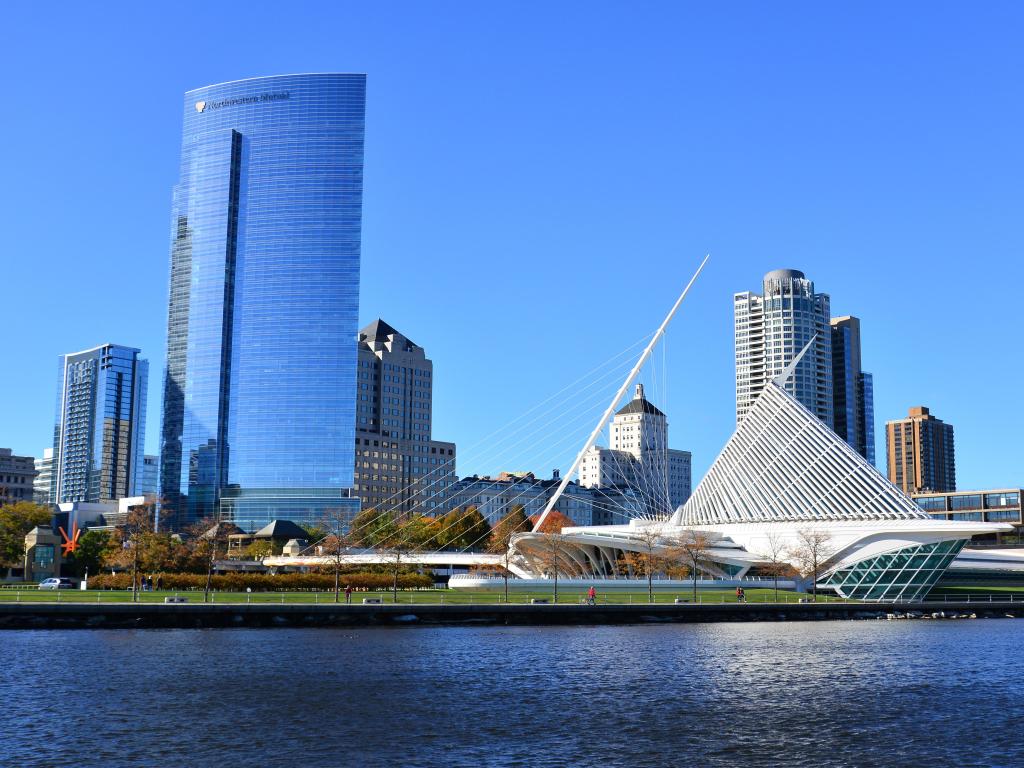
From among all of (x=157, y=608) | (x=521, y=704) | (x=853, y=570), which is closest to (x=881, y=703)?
(x=521, y=704)

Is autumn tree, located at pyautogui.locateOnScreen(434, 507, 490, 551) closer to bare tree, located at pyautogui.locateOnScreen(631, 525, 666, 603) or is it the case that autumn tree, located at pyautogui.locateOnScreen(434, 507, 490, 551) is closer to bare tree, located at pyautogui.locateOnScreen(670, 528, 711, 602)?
bare tree, located at pyautogui.locateOnScreen(631, 525, 666, 603)

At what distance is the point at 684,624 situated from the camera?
261 ft

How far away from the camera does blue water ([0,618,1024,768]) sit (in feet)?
103

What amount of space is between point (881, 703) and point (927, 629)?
135 ft

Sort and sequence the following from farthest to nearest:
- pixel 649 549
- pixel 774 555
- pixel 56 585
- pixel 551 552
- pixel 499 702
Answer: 1. pixel 551 552
2. pixel 649 549
3. pixel 774 555
4. pixel 56 585
5. pixel 499 702

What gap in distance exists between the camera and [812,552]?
10444 cm

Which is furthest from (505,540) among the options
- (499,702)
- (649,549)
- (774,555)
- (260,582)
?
(499,702)

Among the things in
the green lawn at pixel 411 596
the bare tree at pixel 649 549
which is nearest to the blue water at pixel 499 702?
the green lawn at pixel 411 596

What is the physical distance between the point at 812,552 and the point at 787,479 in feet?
44.0

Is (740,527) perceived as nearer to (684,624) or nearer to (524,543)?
(524,543)

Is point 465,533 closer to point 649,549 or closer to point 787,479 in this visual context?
point 649,549

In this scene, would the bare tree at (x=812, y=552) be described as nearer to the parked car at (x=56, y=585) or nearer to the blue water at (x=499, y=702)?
the blue water at (x=499, y=702)

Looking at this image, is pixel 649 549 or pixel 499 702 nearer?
pixel 499 702

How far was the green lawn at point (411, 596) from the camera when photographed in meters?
78.5
